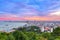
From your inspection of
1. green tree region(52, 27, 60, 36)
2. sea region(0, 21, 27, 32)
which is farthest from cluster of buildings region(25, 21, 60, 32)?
sea region(0, 21, 27, 32)

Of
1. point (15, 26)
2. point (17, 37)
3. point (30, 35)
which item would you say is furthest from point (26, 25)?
point (17, 37)

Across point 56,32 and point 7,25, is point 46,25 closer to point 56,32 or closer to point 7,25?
point 56,32

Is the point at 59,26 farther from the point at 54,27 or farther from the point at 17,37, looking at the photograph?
the point at 17,37

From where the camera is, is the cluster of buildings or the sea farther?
the cluster of buildings

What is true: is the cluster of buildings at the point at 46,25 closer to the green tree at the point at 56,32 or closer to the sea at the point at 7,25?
the green tree at the point at 56,32

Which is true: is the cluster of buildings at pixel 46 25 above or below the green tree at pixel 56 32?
above

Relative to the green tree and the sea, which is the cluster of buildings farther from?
the sea

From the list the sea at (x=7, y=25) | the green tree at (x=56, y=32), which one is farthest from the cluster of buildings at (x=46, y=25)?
the sea at (x=7, y=25)

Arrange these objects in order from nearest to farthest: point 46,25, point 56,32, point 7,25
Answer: point 7,25
point 56,32
point 46,25

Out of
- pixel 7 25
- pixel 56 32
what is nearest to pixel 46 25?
pixel 56 32

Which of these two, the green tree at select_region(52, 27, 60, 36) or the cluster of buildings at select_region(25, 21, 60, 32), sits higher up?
the cluster of buildings at select_region(25, 21, 60, 32)

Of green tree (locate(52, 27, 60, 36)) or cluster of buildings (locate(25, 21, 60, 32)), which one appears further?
cluster of buildings (locate(25, 21, 60, 32))
